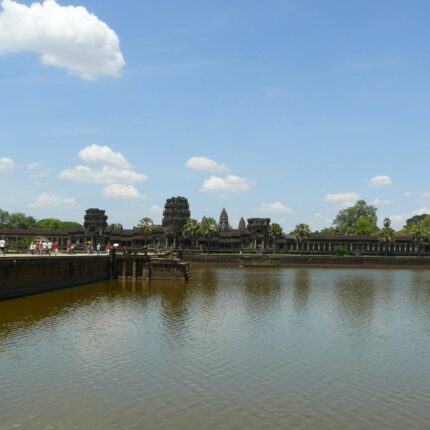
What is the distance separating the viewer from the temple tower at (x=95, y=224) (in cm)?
15512

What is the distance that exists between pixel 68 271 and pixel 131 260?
12769 millimetres

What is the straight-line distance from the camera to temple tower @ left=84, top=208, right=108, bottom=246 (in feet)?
509

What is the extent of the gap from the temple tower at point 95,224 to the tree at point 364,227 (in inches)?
4066

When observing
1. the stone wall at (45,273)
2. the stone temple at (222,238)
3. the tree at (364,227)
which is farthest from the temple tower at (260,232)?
the stone wall at (45,273)

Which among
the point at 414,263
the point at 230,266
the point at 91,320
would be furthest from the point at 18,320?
the point at 414,263

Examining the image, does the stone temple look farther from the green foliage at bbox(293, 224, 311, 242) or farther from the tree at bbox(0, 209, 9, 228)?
the tree at bbox(0, 209, 9, 228)

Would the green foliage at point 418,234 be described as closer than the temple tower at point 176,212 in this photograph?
Yes

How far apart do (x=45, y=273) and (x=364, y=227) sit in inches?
6585

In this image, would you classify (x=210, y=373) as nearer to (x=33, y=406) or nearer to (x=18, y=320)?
(x=33, y=406)

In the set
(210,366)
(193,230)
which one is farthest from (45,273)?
(193,230)

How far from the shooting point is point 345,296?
4675cm

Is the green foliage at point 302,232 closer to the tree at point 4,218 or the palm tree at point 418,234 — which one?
the palm tree at point 418,234

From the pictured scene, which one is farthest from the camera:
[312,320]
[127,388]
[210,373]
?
[312,320]

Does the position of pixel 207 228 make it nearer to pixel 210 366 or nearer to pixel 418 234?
pixel 418 234
